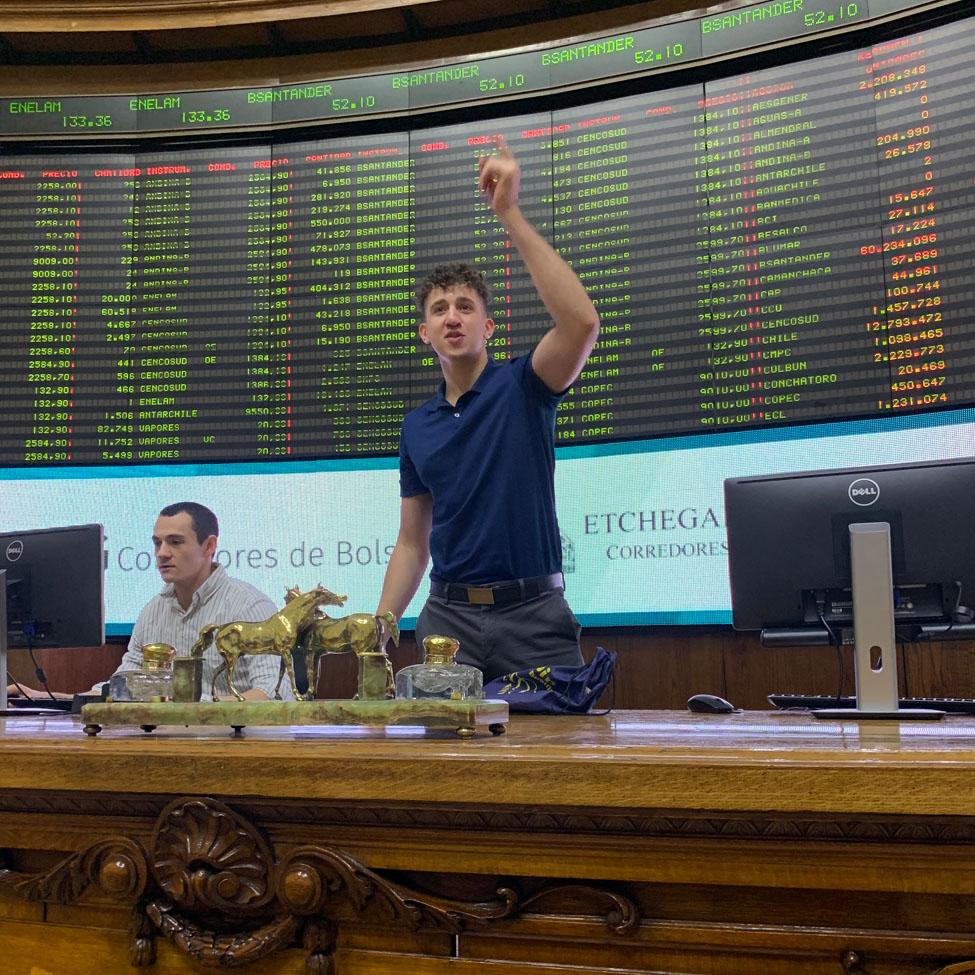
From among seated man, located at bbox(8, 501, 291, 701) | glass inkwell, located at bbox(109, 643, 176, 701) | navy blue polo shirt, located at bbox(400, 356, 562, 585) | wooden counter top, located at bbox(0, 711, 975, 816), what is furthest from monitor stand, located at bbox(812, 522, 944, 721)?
seated man, located at bbox(8, 501, 291, 701)

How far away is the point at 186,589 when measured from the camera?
3.20 m

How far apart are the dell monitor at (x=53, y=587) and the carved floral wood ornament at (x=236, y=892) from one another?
154 centimetres

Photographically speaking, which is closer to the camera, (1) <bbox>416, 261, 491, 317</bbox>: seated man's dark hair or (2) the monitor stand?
(2) the monitor stand

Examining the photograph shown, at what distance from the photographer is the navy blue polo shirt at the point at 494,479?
2.26 metres

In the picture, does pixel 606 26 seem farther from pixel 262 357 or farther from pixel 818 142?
pixel 262 357

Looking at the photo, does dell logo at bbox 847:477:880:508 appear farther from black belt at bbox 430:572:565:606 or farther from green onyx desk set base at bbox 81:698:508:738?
green onyx desk set base at bbox 81:698:508:738

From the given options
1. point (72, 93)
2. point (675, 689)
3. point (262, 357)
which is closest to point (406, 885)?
point (675, 689)

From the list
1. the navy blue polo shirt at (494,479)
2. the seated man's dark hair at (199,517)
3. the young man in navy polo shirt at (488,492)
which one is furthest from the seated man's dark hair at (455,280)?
the seated man's dark hair at (199,517)

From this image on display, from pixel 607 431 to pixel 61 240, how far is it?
2.06m

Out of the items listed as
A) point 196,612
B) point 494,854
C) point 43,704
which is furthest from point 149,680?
point 196,612

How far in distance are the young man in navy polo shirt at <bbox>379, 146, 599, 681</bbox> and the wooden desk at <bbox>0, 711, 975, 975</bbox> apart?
126cm

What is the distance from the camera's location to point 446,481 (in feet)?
7.75

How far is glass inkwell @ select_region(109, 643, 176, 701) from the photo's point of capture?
1087 millimetres

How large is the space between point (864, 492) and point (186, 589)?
2.06 m
